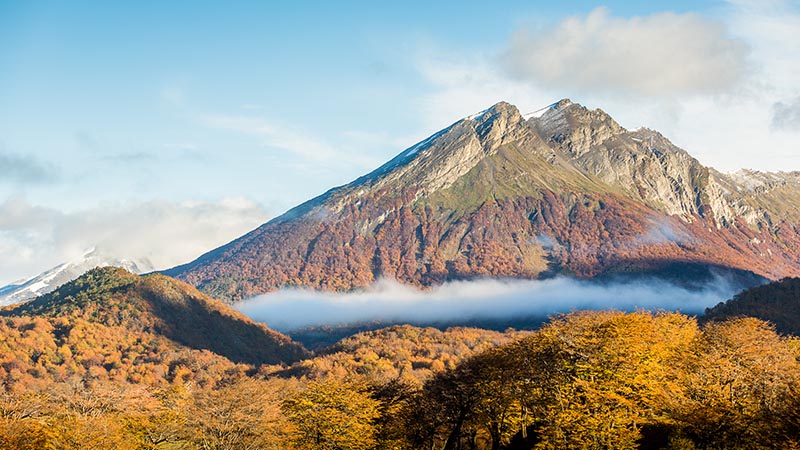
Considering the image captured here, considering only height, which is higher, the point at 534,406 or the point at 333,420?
the point at 333,420

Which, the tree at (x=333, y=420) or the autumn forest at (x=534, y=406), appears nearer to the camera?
the autumn forest at (x=534, y=406)

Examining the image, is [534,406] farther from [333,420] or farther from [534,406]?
[333,420]

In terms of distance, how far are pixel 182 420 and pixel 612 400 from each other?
60135mm

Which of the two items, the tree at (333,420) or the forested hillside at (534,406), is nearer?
the forested hillside at (534,406)

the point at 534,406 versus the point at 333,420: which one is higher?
the point at 333,420

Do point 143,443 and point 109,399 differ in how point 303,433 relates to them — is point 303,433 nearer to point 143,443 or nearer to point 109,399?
point 143,443

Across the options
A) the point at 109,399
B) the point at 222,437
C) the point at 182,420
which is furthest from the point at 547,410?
the point at 109,399

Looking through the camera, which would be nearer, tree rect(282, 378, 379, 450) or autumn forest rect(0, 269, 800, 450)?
autumn forest rect(0, 269, 800, 450)

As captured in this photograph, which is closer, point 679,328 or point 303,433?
point 303,433

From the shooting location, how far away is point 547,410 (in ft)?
231

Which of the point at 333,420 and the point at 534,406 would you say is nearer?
the point at 534,406

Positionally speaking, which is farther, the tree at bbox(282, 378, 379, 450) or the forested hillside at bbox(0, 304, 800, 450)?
the tree at bbox(282, 378, 379, 450)

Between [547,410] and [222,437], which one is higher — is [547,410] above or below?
below

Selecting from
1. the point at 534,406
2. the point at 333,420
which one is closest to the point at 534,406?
the point at 534,406
